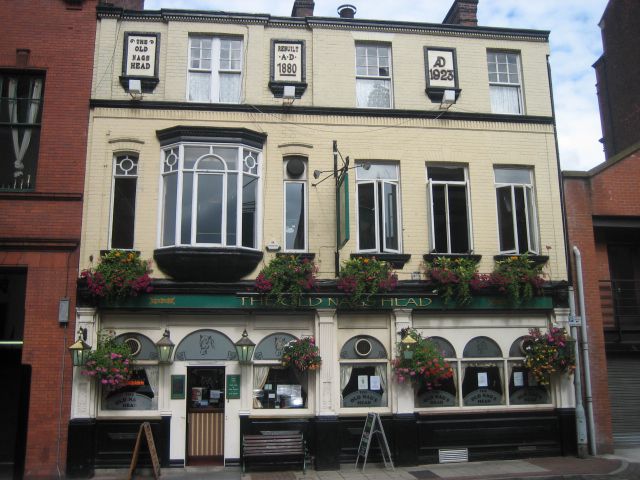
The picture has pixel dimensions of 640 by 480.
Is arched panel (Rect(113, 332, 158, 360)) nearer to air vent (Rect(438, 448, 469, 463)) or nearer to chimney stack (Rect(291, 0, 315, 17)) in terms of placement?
air vent (Rect(438, 448, 469, 463))

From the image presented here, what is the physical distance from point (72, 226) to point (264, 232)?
406cm

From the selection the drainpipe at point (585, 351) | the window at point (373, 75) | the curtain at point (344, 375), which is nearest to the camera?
the curtain at point (344, 375)

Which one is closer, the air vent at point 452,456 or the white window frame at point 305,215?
the air vent at point 452,456

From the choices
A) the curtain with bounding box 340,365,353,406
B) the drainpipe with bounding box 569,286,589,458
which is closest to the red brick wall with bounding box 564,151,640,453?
the drainpipe with bounding box 569,286,589,458

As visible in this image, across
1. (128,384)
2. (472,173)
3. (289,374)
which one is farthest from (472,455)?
(128,384)

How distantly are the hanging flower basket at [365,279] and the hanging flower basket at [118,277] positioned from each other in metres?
4.10

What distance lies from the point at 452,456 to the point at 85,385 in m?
7.78

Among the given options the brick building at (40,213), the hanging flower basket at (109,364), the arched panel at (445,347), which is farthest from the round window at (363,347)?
the brick building at (40,213)

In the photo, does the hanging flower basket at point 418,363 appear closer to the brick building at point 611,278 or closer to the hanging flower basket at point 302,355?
the hanging flower basket at point 302,355

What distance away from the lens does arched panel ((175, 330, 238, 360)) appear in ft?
39.2

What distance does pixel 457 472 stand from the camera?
36.6 ft

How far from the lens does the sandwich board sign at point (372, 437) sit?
444 inches

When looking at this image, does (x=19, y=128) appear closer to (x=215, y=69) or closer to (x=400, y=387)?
(x=215, y=69)

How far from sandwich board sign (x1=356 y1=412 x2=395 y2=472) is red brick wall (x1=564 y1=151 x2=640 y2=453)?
4965mm
